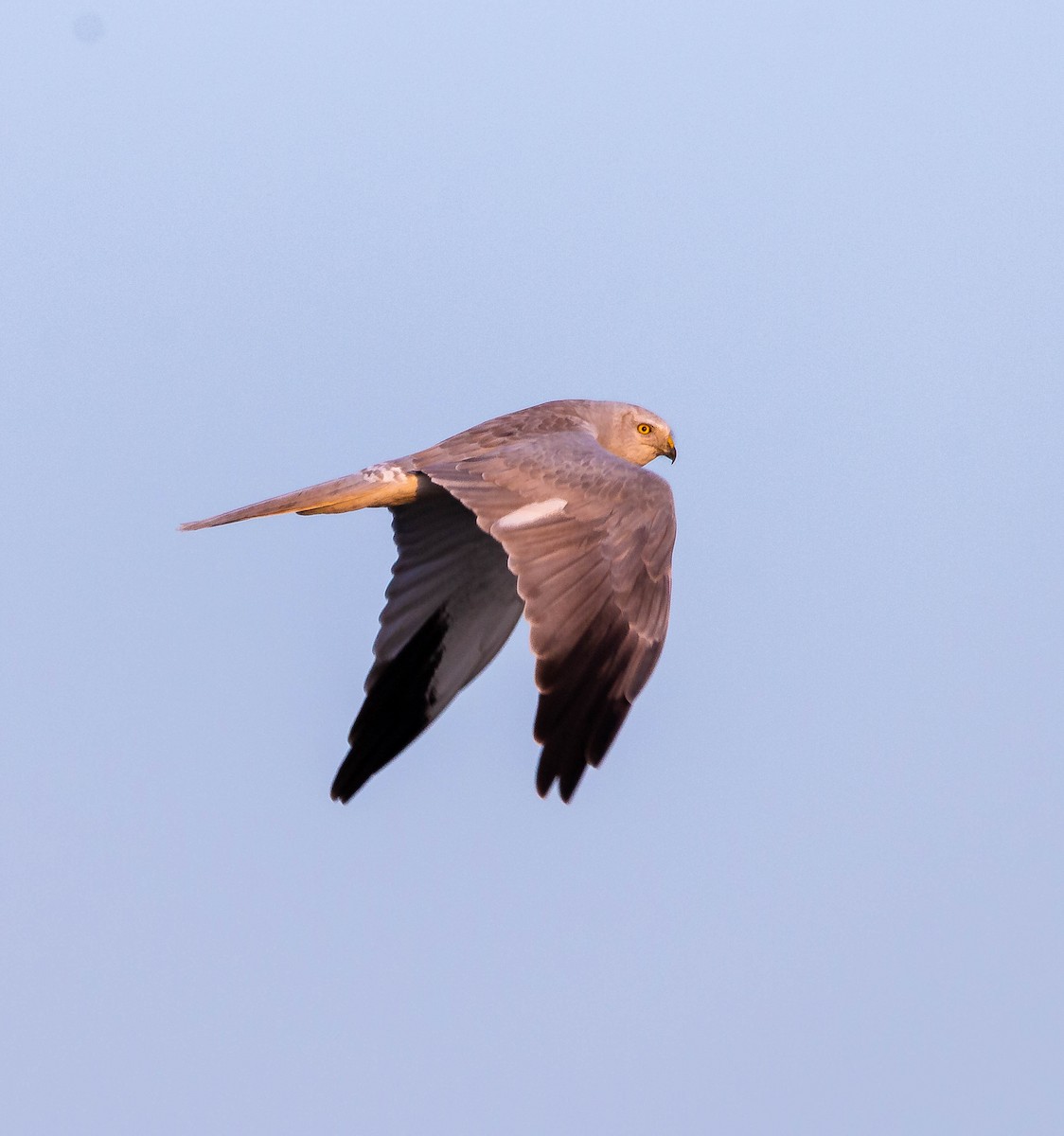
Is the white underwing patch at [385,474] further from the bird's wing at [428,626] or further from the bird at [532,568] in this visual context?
the bird's wing at [428,626]

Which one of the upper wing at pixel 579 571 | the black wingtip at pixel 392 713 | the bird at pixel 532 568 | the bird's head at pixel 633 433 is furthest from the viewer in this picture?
the bird's head at pixel 633 433

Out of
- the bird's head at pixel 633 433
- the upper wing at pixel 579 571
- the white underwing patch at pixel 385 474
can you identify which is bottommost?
the upper wing at pixel 579 571

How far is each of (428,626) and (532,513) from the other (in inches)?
75.2

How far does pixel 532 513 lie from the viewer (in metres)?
8.73

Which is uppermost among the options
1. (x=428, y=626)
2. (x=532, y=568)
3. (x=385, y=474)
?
(x=385, y=474)

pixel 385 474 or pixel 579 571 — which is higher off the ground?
pixel 385 474

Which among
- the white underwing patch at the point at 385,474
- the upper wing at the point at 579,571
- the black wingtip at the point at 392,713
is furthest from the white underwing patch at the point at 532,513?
the black wingtip at the point at 392,713

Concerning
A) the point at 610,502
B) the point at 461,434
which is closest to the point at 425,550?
the point at 461,434

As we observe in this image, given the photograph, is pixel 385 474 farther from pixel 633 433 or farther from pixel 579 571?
pixel 633 433

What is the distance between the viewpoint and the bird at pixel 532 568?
7.99 metres

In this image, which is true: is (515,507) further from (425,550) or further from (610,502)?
(425,550)

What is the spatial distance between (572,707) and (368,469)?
8.65 ft

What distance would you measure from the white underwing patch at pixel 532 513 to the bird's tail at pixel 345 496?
4.38 ft

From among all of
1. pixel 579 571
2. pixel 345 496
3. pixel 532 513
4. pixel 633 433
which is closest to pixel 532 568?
pixel 579 571
